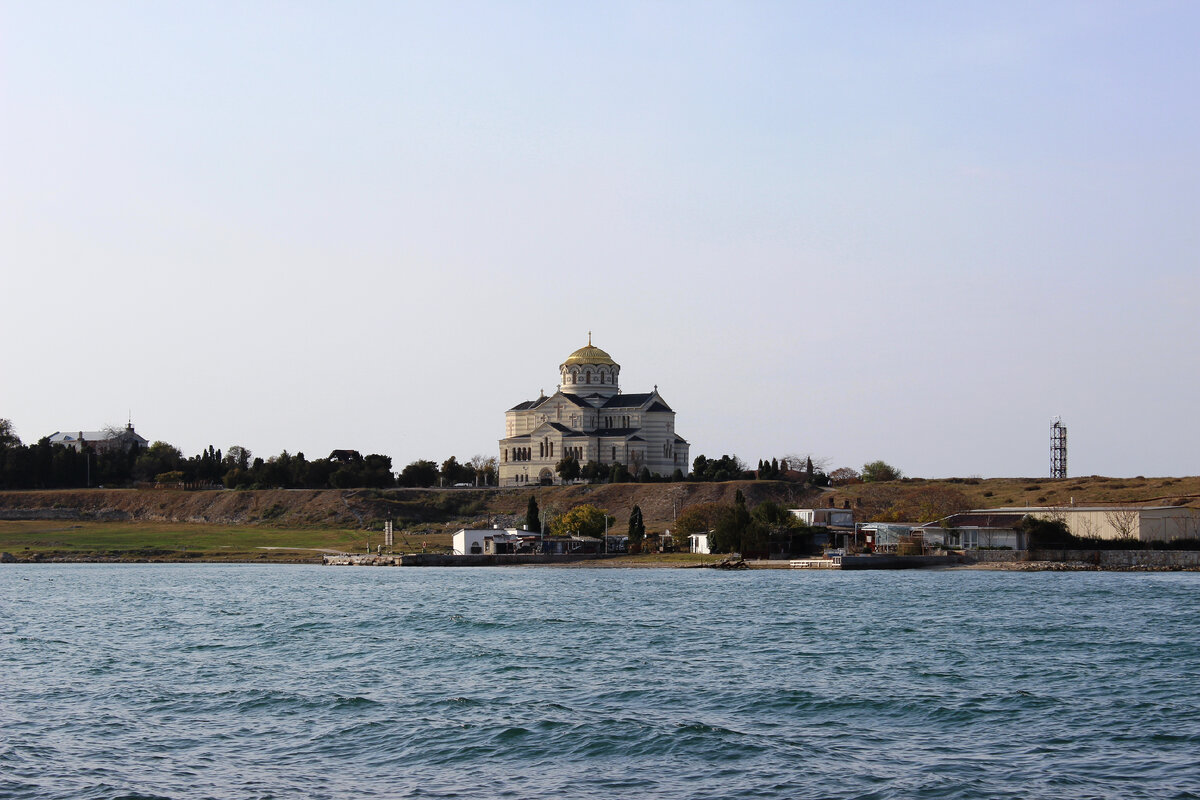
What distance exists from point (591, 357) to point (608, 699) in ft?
437

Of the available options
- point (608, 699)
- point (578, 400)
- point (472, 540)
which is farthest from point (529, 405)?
point (608, 699)

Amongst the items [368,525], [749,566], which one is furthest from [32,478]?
[749,566]

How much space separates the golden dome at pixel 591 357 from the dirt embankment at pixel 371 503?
20.5 metres

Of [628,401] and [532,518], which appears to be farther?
[628,401]

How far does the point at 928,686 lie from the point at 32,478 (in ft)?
495

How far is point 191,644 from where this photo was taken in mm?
42344

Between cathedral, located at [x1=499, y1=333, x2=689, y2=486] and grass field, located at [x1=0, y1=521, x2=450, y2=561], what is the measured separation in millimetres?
29835

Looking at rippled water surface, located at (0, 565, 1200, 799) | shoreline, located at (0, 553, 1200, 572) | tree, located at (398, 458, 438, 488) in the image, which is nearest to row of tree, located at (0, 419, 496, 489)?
tree, located at (398, 458, 438, 488)

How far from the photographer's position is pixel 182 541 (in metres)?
124

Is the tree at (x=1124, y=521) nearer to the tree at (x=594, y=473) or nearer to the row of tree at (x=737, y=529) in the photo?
the row of tree at (x=737, y=529)

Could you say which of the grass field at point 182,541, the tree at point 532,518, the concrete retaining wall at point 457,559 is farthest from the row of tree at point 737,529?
the grass field at point 182,541

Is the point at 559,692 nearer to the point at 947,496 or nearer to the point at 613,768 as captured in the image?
the point at 613,768

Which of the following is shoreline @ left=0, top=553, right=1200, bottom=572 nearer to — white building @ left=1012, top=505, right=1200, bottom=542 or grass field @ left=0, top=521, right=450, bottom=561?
grass field @ left=0, top=521, right=450, bottom=561

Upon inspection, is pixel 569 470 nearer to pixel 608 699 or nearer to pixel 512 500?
pixel 512 500
